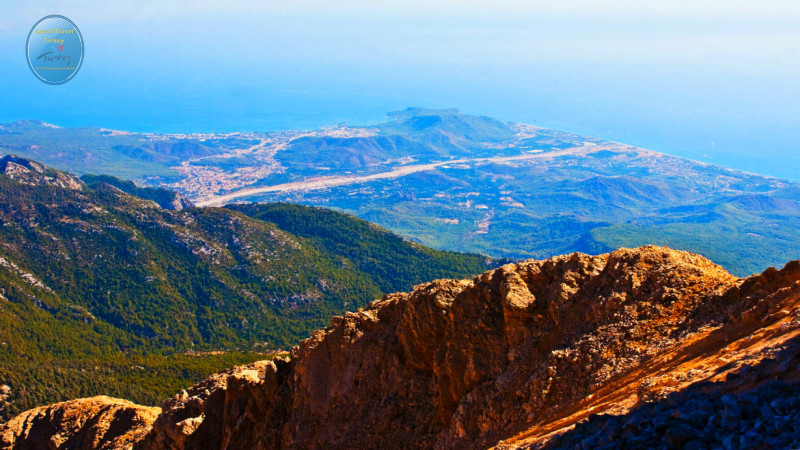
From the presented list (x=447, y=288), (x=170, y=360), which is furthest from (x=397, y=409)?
(x=170, y=360)

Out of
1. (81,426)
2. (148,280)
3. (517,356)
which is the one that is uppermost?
(517,356)

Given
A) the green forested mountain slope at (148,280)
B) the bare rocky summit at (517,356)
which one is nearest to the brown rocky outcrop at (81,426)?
the bare rocky summit at (517,356)

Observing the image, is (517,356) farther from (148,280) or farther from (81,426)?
(148,280)

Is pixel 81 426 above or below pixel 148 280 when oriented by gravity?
above

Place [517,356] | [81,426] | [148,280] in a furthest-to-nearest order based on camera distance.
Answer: [148,280] → [81,426] → [517,356]

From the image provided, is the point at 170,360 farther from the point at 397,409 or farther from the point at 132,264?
the point at 397,409

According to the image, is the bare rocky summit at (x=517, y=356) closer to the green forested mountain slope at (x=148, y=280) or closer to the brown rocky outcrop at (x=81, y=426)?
the brown rocky outcrop at (x=81, y=426)

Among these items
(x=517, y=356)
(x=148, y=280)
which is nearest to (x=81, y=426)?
(x=517, y=356)
